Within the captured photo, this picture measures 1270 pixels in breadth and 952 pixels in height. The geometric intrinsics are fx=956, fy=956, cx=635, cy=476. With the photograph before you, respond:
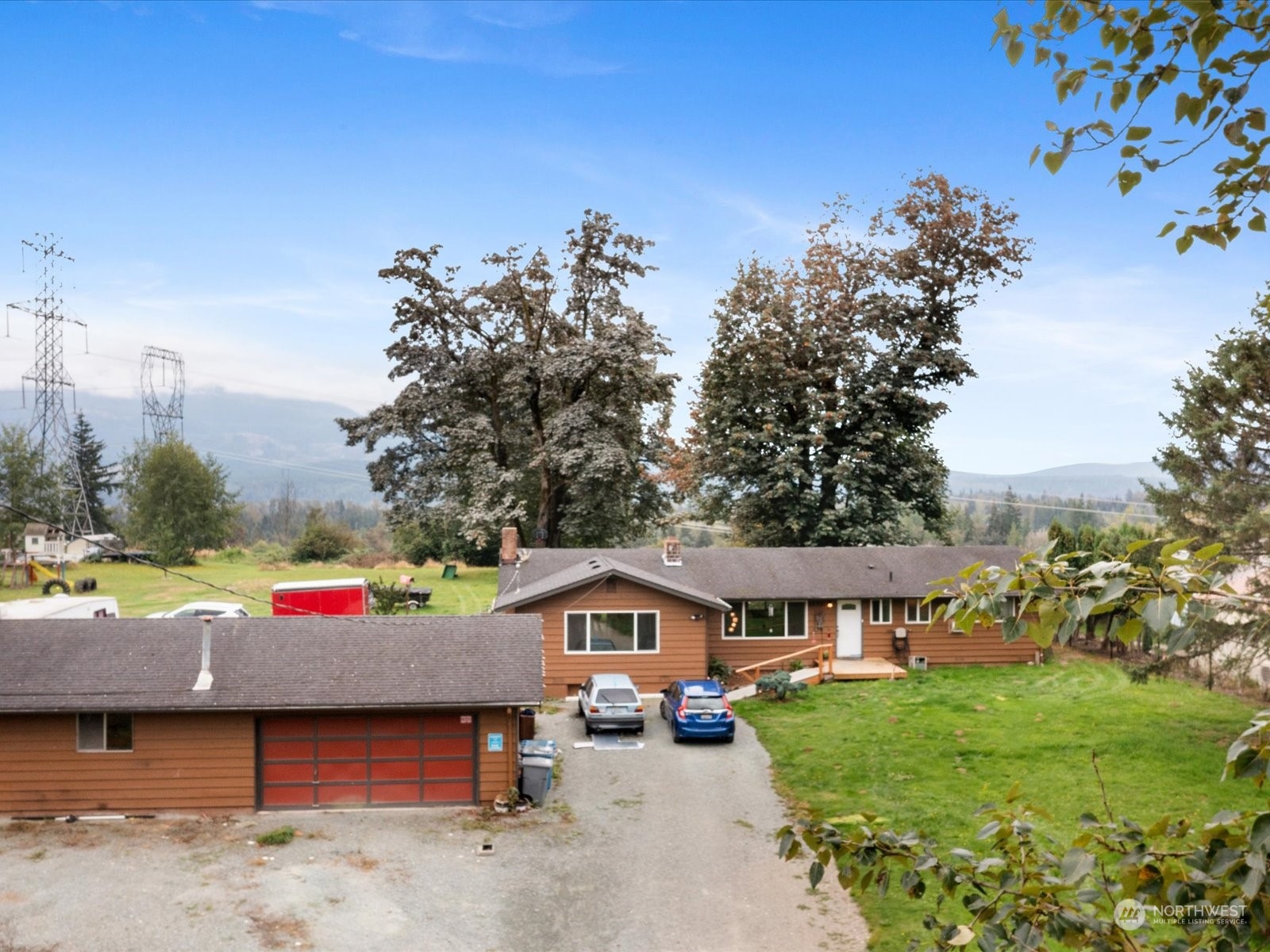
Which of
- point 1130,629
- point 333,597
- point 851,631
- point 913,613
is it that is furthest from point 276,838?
point 913,613

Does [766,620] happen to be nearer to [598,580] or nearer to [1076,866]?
[598,580]

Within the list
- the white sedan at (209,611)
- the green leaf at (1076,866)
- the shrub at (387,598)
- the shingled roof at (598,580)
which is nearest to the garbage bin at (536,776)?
the shingled roof at (598,580)

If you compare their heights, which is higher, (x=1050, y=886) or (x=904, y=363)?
(x=904, y=363)

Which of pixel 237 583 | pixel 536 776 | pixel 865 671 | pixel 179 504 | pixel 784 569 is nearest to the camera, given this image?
pixel 536 776

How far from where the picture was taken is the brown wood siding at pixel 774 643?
3231 centimetres

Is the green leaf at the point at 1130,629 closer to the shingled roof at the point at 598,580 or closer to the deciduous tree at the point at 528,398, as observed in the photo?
the shingled roof at the point at 598,580

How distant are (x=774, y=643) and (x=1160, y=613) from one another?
101 ft

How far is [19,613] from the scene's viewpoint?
24.2 m

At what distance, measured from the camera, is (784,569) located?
34.0 metres

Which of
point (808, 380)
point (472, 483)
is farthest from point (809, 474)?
point (472, 483)

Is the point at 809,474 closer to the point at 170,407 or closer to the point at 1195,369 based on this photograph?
the point at 1195,369

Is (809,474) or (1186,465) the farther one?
(809,474)

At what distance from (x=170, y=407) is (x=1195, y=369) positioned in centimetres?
7354

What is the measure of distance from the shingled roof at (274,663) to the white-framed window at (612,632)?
6788 millimetres
